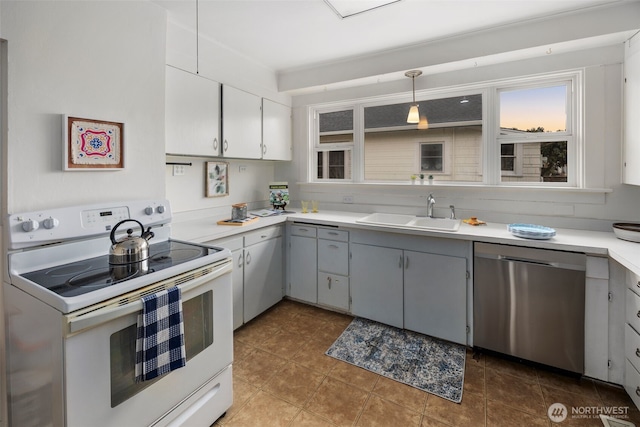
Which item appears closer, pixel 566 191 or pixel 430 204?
pixel 566 191

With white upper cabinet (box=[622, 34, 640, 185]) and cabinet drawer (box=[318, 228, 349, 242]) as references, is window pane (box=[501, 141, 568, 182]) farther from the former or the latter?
cabinet drawer (box=[318, 228, 349, 242])

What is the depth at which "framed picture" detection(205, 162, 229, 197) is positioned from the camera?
293 cm

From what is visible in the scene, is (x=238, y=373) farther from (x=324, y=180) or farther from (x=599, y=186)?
(x=599, y=186)

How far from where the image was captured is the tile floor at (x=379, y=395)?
67.5 inches

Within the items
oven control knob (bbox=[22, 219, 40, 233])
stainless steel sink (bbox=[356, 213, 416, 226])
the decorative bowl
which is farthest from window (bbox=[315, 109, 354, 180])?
oven control knob (bbox=[22, 219, 40, 233])

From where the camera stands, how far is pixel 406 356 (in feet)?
7.50

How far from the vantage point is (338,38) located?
2.59 m

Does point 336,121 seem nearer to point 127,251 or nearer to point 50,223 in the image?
point 127,251

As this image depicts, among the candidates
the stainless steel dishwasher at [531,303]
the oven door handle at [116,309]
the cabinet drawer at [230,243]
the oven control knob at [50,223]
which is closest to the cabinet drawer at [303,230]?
the cabinet drawer at [230,243]

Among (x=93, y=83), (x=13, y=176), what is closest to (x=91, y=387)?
(x=13, y=176)

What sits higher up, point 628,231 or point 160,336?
point 628,231

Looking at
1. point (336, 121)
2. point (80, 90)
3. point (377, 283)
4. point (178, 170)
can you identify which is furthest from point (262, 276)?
point (336, 121)

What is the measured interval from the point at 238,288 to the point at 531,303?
216cm

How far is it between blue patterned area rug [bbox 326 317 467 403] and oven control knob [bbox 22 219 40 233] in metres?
1.93
